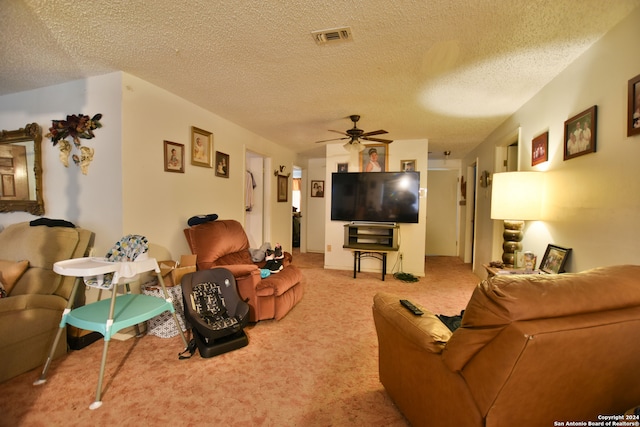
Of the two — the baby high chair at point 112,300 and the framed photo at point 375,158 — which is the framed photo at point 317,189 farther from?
the baby high chair at point 112,300

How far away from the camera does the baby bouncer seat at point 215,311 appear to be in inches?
82.0

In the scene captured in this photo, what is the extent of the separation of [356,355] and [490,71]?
2.58m

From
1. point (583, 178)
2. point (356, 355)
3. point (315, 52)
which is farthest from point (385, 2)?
point (356, 355)

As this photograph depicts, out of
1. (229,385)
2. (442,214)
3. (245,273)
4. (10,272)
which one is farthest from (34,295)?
(442,214)

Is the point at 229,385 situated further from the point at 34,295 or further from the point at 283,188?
the point at 283,188

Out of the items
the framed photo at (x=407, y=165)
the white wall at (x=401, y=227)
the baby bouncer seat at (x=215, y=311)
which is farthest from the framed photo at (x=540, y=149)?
the baby bouncer seat at (x=215, y=311)

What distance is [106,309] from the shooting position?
1.84 meters

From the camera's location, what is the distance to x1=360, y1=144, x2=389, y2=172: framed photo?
4672 mm

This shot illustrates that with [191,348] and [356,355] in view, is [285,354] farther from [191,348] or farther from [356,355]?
[191,348]

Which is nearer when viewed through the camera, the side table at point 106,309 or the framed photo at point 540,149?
the side table at point 106,309

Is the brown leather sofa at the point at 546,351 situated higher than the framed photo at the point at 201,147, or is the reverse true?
the framed photo at the point at 201,147

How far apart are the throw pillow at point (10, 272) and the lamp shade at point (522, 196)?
4.05 meters

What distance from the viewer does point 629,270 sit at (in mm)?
988

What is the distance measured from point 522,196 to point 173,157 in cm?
338
